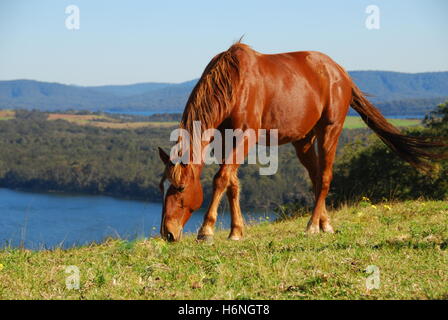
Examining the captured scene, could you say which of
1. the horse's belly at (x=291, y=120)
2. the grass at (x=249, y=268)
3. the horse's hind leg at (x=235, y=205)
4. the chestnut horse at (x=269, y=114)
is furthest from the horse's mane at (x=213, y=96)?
the grass at (x=249, y=268)

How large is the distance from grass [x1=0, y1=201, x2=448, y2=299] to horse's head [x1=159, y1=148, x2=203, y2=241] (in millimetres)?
201

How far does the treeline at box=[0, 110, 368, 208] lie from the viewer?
5744 centimetres

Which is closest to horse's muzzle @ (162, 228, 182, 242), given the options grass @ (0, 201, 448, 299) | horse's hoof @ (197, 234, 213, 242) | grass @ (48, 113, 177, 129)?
grass @ (0, 201, 448, 299)

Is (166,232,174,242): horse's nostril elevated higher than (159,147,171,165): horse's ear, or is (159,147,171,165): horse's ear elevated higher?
(159,147,171,165): horse's ear

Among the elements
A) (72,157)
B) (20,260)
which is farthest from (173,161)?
(72,157)

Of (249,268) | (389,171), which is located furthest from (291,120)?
(389,171)

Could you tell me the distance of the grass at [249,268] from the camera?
3.80m

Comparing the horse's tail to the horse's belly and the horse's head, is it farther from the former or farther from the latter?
the horse's head

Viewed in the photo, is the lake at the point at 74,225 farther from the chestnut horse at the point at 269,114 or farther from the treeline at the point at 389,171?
the treeline at the point at 389,171

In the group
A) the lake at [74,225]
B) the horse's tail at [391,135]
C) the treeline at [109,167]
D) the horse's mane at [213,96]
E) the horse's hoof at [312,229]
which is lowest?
the treeline at [109,167]

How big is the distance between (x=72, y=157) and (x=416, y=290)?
90977 millimetres

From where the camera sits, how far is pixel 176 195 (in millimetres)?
6125

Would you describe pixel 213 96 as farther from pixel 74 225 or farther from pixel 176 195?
pixel 74 225

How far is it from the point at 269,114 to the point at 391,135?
2503mm
